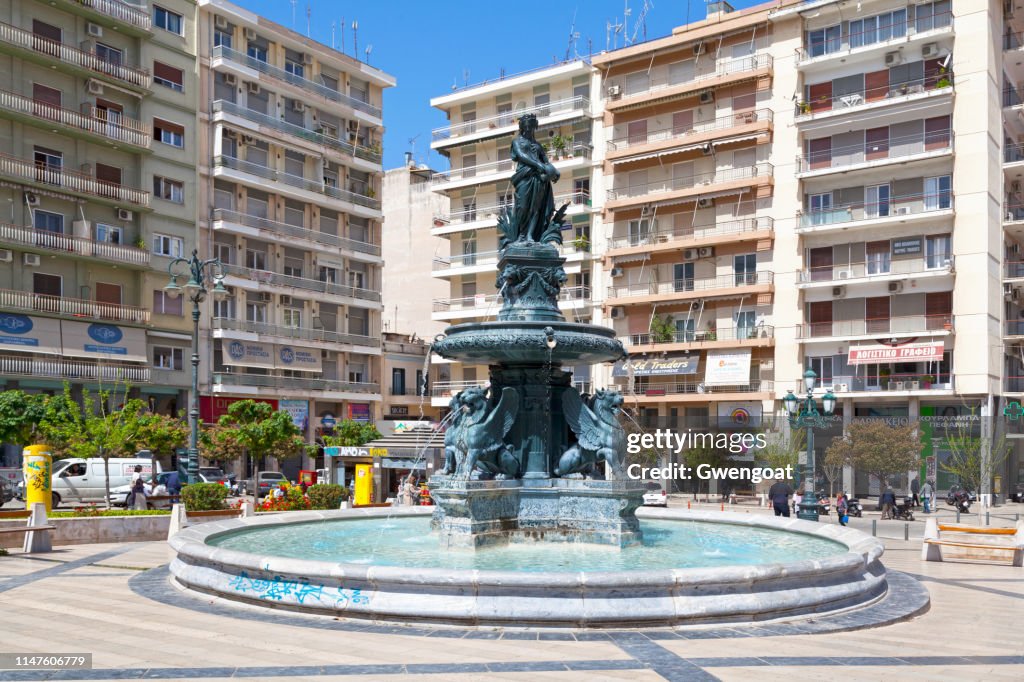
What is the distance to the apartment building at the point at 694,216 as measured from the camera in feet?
149

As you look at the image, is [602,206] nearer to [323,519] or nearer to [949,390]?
[949,390]

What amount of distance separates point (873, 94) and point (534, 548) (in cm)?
3654

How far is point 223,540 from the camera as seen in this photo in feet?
44.5

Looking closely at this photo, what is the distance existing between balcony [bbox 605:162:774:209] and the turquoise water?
32194 millimetres

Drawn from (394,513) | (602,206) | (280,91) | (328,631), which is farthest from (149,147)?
(328,631)

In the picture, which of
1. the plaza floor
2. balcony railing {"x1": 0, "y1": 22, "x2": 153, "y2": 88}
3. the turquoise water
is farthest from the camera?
balcony railing {"x1": 0, "y1": 22, "x2": 153, "y2": 88}

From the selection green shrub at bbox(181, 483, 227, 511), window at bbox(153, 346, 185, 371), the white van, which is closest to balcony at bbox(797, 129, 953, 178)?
window at bbox(153, 346, 185, 371)

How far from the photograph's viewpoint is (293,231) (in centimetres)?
4916

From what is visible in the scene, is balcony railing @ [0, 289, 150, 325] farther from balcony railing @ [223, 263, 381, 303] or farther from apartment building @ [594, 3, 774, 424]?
apartment building @ [594, 3, 774, 424]

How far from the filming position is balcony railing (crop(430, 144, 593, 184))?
50969 millimetres

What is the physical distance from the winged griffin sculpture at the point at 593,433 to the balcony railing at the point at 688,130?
35223 millimetres

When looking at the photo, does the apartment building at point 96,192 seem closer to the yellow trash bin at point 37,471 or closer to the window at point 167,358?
the window at point 167,358

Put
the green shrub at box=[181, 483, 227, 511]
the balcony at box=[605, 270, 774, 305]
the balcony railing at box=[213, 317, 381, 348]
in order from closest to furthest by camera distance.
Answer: the green shrub at box=[181, 483, 227, 511], the balcony railing at box=[213, 317, 381, 348], the balcony at box=[605, 270, 774, 305]

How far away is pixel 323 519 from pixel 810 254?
33566mm
